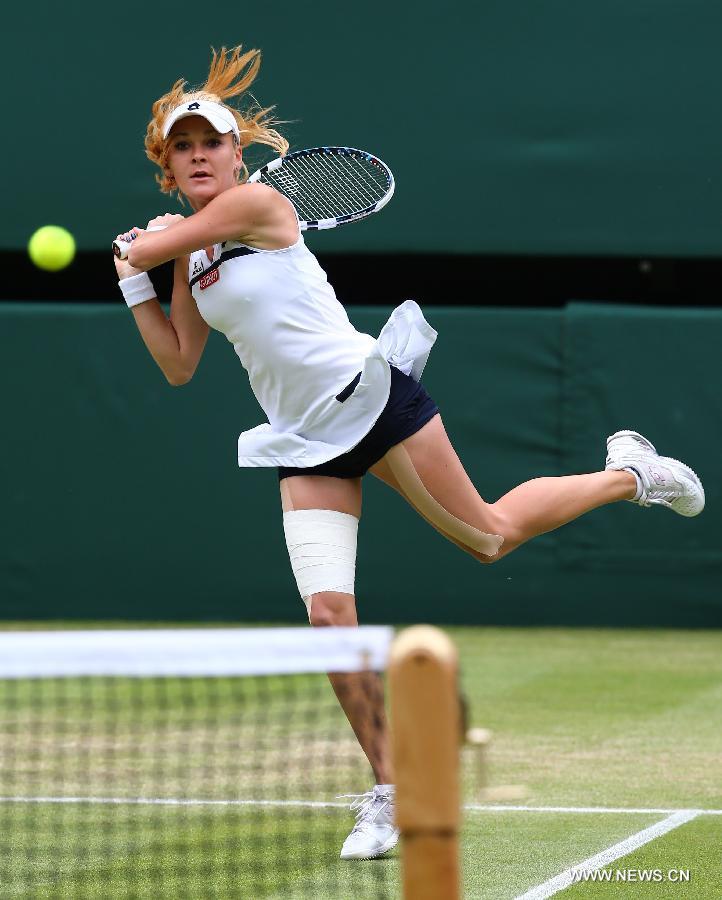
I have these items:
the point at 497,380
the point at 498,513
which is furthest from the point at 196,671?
the point at 497,380

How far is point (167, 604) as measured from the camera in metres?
9.54

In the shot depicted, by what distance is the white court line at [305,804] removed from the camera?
4.79 metres

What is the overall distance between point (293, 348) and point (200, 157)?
1.87 ft

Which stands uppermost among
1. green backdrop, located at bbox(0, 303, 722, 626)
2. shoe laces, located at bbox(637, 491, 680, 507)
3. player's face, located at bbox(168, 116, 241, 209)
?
green backdrop, located at bbox(0, 303, 722, 626)

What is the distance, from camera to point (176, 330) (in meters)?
4.65

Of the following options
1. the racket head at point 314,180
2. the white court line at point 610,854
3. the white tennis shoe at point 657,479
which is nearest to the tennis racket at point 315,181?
the racket head at point 314,180

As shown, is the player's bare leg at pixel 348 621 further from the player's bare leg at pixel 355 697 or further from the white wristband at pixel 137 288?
the white wristband at pixel 137 288

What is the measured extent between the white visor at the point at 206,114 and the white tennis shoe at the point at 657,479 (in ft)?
5.22

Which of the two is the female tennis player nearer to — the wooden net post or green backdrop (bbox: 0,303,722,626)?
the wooden net post

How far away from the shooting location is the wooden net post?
82.7 inches

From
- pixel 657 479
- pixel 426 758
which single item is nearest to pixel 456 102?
pixel 657 479

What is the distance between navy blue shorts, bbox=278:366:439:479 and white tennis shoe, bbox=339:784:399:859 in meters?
0.83

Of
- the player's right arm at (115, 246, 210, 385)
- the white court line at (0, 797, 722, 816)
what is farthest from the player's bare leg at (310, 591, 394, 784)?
the player's right arm at (115, 246, 210, 385)

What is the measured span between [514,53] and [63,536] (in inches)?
148
